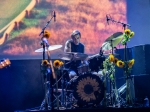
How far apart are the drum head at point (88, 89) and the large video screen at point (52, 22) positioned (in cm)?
182

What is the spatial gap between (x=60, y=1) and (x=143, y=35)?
2.55 meters

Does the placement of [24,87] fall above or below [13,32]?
below

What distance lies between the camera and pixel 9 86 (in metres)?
6.28

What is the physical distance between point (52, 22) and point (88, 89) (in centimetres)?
236

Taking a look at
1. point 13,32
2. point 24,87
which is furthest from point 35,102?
point 13,32

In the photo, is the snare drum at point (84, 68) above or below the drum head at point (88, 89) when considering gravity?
above

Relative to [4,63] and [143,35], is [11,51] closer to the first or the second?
[4,63]

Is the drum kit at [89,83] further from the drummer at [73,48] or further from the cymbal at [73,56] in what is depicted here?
the drummer at [73,48]

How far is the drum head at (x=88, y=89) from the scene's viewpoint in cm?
489

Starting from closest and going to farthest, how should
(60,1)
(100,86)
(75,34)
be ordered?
1. (100,86)
2. (75,34)
3. (60,1)

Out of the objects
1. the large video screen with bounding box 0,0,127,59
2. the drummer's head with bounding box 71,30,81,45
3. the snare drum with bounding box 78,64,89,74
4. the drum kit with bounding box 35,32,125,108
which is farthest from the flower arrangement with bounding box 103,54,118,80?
the large video screen with bounding box 0,0,127,59

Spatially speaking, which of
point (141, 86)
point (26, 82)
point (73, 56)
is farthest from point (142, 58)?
point (26, 82)

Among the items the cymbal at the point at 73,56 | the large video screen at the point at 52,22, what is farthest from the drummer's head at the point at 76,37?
the cymbal at the point at 73,56

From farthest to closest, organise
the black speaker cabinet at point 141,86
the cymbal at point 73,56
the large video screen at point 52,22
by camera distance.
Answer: the large video screen at point 52,22, the black speaker cabinet at point 141,86, the cymbal at point 73,56
